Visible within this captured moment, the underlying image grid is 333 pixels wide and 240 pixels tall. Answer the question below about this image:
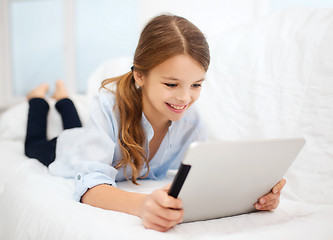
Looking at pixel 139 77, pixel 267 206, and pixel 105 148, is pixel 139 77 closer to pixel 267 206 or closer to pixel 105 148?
pixel 105 148

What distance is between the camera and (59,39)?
294cm

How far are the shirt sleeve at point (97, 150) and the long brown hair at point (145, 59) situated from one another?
0.03 meters

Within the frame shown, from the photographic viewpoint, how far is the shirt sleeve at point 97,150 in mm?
783

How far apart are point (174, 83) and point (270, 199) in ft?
1.00

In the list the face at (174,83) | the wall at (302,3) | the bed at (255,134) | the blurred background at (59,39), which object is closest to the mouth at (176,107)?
the face at (174,83)

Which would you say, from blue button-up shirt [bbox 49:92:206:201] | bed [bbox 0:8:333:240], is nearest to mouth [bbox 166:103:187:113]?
blue button-up shirt [bbox 49:92:206:201]

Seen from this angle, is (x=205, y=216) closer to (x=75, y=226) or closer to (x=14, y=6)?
(x=75, y=226)

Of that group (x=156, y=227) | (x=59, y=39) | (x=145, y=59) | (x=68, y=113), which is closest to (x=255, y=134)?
(x=145, y=59)

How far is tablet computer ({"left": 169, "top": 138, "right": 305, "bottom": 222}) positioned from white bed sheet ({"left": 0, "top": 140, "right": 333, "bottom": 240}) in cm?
3

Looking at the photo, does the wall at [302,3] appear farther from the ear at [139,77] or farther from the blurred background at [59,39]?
the blurred background at [59,39]

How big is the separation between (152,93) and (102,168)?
209 millimetres

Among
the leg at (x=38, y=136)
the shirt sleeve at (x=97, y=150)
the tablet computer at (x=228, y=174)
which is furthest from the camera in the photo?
the leg at (x=38, y=136)

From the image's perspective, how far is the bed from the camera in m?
0.61

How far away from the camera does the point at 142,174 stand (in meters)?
1.03
